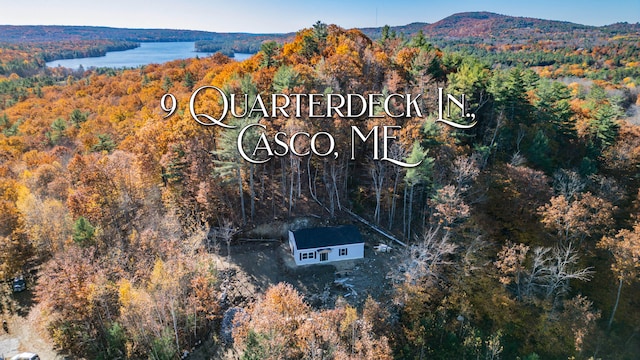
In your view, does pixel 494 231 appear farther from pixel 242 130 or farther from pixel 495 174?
pixel 242 130

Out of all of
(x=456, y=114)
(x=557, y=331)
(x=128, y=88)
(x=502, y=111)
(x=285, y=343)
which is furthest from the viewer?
(x=128, y=88)

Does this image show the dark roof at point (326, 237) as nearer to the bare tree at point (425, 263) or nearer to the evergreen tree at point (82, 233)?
the bare tree at point (425, 263)

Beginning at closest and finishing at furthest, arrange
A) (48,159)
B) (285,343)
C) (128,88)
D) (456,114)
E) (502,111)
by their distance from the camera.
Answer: (285,343) < (456,114) < (502,111) < (48,159) < (128,88)

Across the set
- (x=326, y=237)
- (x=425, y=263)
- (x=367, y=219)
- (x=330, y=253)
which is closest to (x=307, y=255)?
(x=330, y=253)

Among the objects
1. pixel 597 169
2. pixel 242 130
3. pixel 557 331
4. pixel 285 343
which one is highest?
pixel 242 130

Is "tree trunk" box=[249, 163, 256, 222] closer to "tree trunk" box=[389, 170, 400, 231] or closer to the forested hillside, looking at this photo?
the forested hillside

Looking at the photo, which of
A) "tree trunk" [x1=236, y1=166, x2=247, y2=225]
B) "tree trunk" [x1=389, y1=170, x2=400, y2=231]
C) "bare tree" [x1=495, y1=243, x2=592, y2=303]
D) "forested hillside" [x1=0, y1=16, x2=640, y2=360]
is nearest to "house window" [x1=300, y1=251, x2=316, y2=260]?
"forested hillside" [x1=0, y1=16, x2=640, y2=360]

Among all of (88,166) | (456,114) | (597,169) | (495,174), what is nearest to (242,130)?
(88,166)
